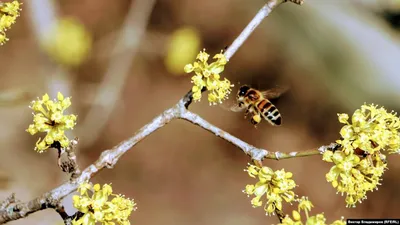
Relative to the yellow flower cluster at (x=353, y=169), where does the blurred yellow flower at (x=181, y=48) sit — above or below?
above

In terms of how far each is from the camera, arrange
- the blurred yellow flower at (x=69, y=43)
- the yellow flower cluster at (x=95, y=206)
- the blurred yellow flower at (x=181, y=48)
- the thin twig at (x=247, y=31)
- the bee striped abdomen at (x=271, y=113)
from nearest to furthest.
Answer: the yellow flower cluster at (x=95, y=206), the thin twig at (x=247, y=31), the bee striped abdomen at (x=271, y=113), the blurred yellow flower at (x=69, y=43), the blurred yellow flower at (x=181, y=48)

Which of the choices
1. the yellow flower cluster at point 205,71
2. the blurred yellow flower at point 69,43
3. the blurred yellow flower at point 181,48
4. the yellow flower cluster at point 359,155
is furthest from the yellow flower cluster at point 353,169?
the blurred yellow flower at point 69,43

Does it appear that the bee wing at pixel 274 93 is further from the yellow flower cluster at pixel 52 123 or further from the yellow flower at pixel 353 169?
the yellow flower cluster at pixel 52 123

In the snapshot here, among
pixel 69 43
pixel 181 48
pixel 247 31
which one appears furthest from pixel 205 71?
pixel 69 43

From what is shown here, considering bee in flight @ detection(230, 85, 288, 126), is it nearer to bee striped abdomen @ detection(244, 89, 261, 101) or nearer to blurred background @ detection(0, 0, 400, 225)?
bee striped abdomen @ detection(244, 89, 261, 101)

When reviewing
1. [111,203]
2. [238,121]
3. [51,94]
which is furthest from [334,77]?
[111,203]

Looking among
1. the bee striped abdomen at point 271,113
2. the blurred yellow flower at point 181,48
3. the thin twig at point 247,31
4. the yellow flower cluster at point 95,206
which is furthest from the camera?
the blurred yellow flower at point 181,48

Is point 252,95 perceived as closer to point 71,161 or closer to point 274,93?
point 274,93
